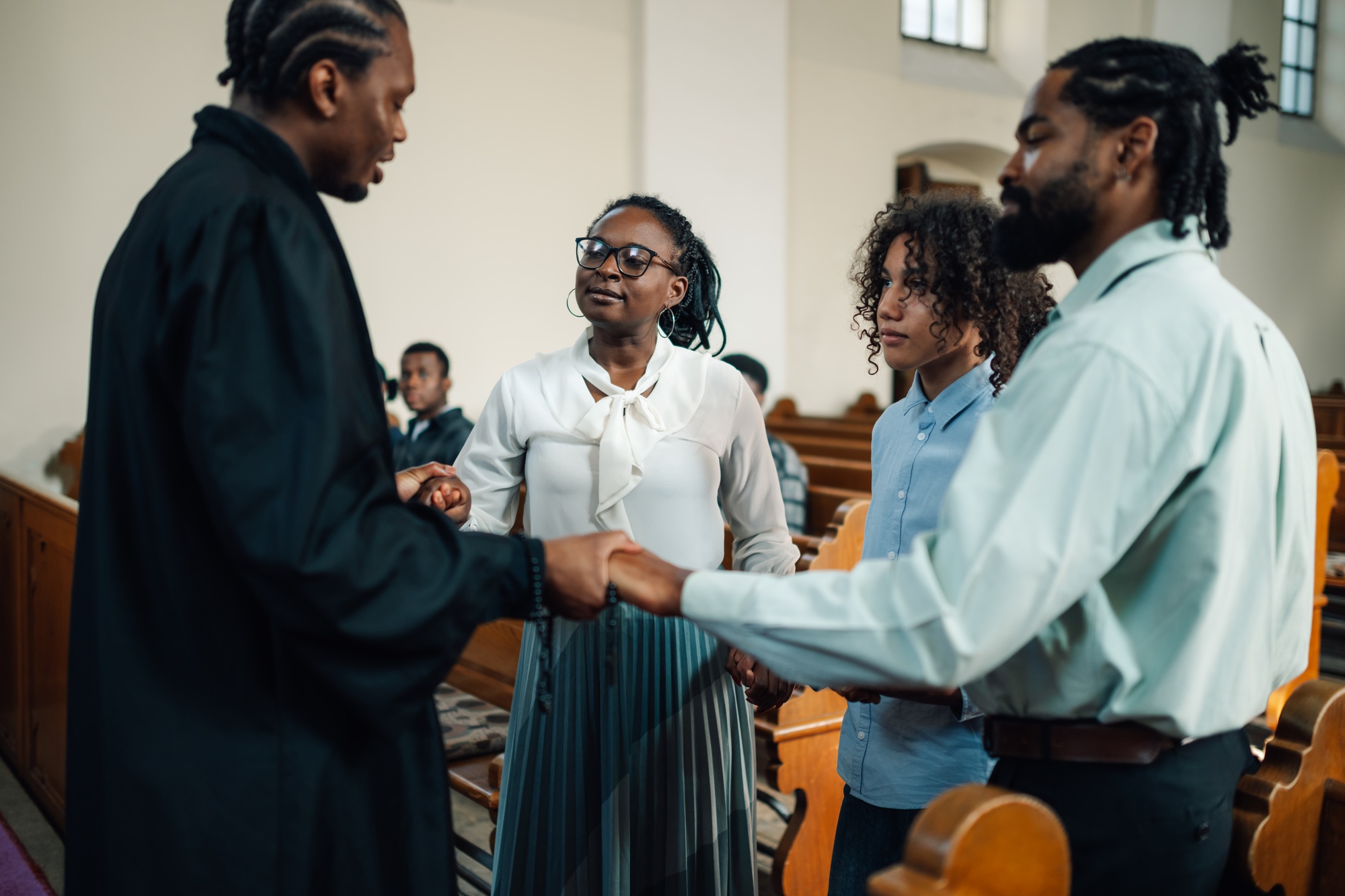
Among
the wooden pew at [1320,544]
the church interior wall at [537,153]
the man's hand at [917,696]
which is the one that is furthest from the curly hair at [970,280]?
the wooden pew at [1320,544]

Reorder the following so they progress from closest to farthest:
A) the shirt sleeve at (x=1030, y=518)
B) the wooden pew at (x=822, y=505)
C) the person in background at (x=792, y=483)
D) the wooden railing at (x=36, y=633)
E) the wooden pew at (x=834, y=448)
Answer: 1. the shirt sleeve at (x=1030, y=518)
2. the wooden railing at (x=36, y=633)
3. the person in background at (x=792, y=483)
4. the wooden pew at (x=822, y=505)
5. the wooden pew at (x=834, y=448)

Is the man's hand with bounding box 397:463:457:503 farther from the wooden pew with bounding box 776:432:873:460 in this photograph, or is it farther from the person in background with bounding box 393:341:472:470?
the wooden pew with bounding box 776:432:873:460

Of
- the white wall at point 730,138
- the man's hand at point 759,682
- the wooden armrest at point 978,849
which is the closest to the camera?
the wooden armrest at point 978,849

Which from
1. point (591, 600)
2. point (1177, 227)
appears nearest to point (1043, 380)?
point (1177, 227)

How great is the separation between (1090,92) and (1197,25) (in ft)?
31.2

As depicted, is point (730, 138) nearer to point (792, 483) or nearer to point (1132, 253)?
point (792, 483)

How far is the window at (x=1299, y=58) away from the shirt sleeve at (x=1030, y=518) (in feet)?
37.6

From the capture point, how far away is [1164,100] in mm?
1124

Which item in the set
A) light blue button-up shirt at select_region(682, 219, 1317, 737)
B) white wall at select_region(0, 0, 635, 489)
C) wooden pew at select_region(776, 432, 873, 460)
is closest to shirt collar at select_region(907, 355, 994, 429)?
light blue button-up shirt at select_region(682, 219, 1317, 737)

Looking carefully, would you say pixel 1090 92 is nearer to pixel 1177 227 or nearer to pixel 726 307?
pixel 1177 227

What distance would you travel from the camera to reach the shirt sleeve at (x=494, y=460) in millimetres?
1979

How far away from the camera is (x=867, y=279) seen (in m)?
2.15

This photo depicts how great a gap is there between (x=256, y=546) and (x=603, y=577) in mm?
391

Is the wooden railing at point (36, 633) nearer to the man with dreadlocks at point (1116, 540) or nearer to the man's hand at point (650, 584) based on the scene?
the man's hand at point (650, 584)
